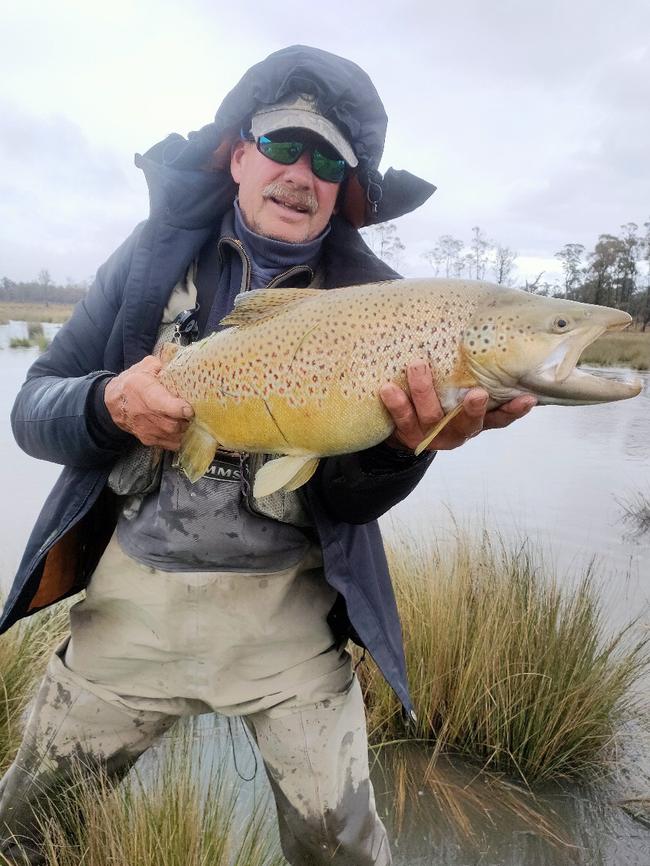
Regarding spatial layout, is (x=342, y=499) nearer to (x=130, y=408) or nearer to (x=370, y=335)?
(x=370, y=335)

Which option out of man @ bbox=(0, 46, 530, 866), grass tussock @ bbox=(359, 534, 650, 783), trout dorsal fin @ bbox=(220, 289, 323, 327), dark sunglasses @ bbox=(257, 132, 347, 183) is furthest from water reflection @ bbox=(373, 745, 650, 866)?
dark sunglasses @ bbox=(257, 132, 347, 183)

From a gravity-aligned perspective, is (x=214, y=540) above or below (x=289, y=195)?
below

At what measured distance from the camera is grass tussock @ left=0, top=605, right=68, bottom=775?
124 inches

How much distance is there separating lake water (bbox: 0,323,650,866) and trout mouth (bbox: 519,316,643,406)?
2.16m

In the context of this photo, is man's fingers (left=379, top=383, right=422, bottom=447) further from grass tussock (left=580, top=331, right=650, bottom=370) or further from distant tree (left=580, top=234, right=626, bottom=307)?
distant tree (left=580, top=234, right=626, bottom=307)

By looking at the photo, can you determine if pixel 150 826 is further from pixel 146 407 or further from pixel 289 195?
pixel 289 195

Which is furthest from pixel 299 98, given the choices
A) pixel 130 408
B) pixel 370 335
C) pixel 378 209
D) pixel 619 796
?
pixel 619 796

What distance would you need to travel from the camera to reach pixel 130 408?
2.20m

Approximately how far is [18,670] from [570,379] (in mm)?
2989

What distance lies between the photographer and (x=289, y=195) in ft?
8.58

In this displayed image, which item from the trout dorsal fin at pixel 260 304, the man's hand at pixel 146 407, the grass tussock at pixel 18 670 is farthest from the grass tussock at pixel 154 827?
the trout dorsal fin at pixel 260 304

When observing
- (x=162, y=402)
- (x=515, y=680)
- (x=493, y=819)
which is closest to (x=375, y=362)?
(x=162, y=402)

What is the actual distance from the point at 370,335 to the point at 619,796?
2.80 meters

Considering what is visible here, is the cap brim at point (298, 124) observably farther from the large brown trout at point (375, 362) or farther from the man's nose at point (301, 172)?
the large brown trout at point (375, 362)
